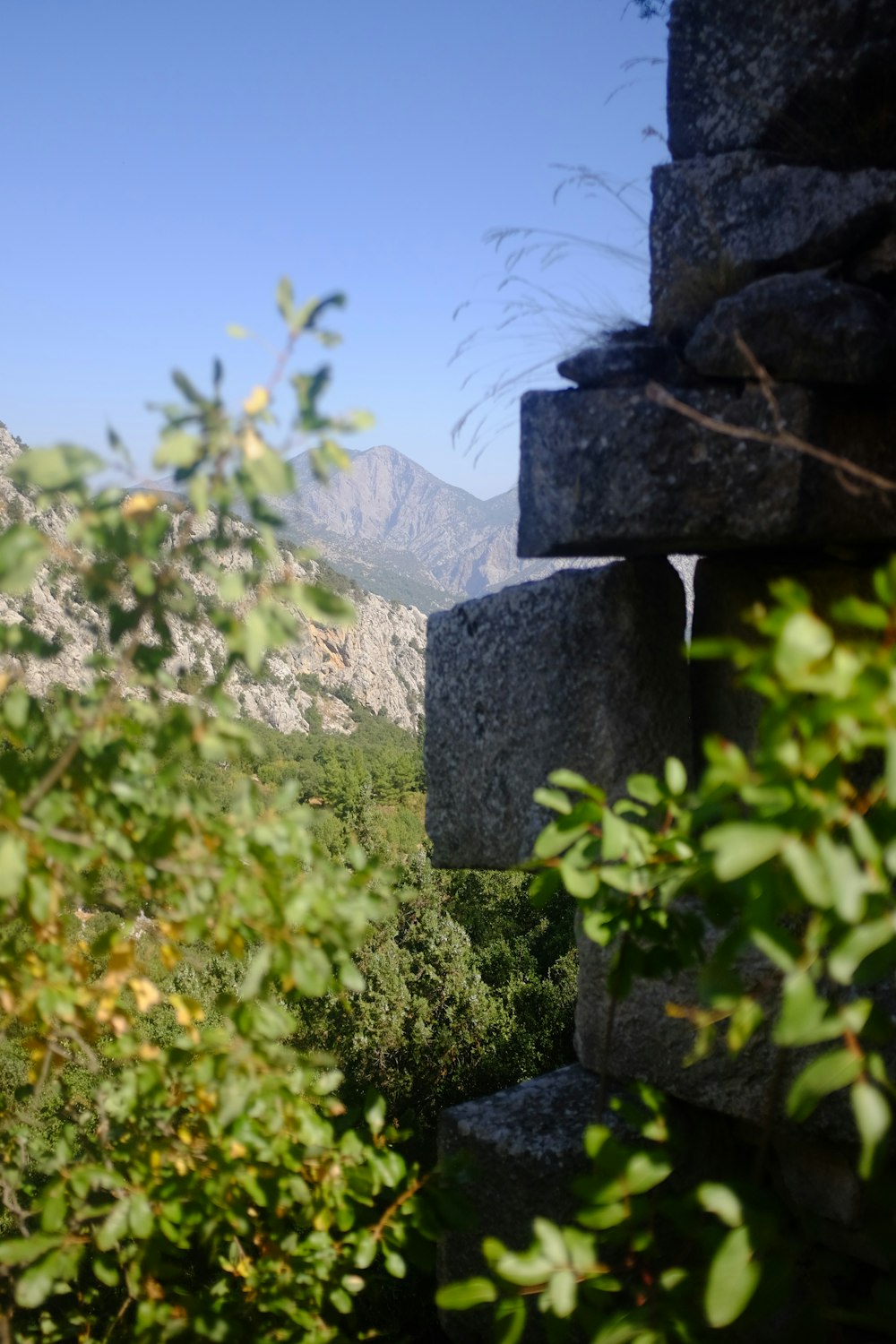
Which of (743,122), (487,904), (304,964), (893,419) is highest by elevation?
(743,122)

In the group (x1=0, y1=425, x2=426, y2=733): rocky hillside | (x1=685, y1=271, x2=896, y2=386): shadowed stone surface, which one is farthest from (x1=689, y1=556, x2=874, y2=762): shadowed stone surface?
(x1=0, y1=425, x2=426, y2=733): rocky hillside

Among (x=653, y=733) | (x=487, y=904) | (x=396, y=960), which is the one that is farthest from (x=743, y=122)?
(x=487, y=904)

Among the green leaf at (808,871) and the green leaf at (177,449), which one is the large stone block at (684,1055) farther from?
the green leaf at (177,449)

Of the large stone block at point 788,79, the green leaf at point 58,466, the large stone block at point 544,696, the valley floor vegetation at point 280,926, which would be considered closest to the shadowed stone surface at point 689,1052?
the large stone block at point 544,696

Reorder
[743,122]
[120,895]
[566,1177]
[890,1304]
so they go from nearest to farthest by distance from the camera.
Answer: [890,1304], [120,895], [743,122], [566,1177]

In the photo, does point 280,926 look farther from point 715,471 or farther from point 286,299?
point 715,471

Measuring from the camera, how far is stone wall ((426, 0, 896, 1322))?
7.09 feet

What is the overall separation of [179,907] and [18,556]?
1.81 ft

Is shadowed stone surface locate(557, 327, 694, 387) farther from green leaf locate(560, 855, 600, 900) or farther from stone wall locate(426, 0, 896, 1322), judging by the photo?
green leaf locate(560, 855, 600, 900)

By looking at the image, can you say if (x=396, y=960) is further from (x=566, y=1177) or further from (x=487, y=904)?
(x=566, y=1177)

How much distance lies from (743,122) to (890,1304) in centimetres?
245

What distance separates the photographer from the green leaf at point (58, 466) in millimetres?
1127

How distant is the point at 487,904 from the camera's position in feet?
68.7

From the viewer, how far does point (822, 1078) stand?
934 millimetres
